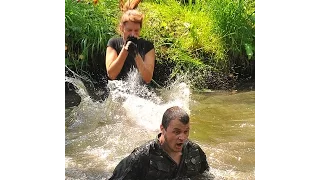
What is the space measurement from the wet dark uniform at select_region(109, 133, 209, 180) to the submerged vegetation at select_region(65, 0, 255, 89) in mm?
264

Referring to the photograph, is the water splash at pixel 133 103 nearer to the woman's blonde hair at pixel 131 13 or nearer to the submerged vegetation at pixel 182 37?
the submerged vegetation at pixel 182 37

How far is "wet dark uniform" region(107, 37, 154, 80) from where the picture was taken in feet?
6.93

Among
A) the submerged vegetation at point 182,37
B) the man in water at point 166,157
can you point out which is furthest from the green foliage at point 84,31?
the man in water at point 166,157

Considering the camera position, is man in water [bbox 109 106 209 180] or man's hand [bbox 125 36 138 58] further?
man's hand [bbox 125 36 138 58]

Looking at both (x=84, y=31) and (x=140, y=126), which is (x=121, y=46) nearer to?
(x=84, y=31)

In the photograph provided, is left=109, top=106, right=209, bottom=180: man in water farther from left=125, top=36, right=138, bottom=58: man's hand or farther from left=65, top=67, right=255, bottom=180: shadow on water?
left=125, top=36, right=138, bottom=58: man's hand

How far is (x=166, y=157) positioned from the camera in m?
2.00

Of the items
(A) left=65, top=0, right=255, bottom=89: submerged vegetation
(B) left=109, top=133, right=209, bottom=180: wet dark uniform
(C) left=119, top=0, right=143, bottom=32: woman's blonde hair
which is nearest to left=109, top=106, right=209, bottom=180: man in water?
(B) left=109, top=133, right=209, bottom=180: wet dark uniform

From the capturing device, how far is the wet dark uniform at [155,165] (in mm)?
1999

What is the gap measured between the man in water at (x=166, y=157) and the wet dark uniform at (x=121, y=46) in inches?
9.1
